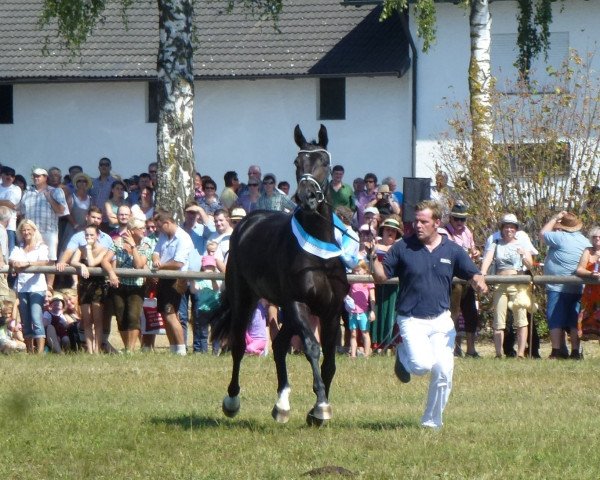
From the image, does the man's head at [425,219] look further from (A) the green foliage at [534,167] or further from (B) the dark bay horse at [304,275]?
(A) the green foliage at [534,167]

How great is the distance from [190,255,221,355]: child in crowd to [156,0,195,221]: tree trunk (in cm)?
456

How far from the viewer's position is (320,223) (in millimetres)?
10555

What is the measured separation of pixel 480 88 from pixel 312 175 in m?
14.1

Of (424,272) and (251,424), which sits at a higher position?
(424,272)

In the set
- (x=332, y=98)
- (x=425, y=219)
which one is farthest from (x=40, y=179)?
(x=332, y=98)

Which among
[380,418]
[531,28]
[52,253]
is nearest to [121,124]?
[531,28]

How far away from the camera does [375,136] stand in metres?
33.0

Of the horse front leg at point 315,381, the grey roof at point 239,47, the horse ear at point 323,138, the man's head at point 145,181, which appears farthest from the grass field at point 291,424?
the grey roof at point 239,47

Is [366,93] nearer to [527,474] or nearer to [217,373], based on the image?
[217,373]

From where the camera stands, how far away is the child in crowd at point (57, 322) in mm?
17344

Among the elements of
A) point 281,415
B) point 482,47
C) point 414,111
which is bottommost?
point 281,415

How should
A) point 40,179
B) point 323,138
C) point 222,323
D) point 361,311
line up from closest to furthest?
point 323,138 < point 222,323 < point 361,311 < point 40,179

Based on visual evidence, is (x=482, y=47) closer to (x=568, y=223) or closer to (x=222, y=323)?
(x=568, y=223)

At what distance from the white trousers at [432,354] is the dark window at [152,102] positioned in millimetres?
25282
